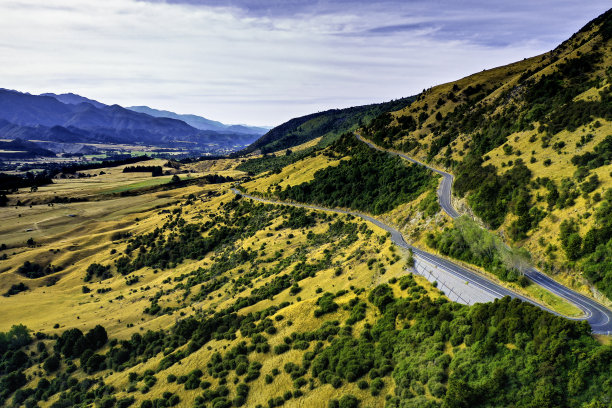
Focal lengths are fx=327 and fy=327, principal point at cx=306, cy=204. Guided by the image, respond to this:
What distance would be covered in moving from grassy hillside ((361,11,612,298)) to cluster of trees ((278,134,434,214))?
6.51 m

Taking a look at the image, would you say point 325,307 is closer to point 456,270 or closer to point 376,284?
point 376,284

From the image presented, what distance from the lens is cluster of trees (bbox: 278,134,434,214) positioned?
60031 mm

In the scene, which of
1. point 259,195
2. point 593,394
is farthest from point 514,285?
point 259,195

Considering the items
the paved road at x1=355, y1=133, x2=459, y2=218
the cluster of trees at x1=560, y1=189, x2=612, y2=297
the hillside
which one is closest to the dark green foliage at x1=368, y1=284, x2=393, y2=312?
the hillside

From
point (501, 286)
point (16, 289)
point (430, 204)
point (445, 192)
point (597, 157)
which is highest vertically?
point (597, 157)

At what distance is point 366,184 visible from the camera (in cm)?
6925

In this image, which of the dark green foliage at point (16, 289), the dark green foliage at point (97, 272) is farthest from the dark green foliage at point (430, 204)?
the dark green foliage at point (16, 289)

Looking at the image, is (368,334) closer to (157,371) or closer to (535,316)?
(535,316)

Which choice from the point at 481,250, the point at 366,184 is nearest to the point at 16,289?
the point at 366,184

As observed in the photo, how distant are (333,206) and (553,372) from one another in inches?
1991

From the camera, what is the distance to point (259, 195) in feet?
304

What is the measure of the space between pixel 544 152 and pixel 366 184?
31308mm

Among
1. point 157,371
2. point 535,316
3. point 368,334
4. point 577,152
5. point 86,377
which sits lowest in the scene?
point 86,377

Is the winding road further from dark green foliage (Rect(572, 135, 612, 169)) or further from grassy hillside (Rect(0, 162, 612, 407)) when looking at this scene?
dark green foliage (Rect(572, 135, 612, 169))
